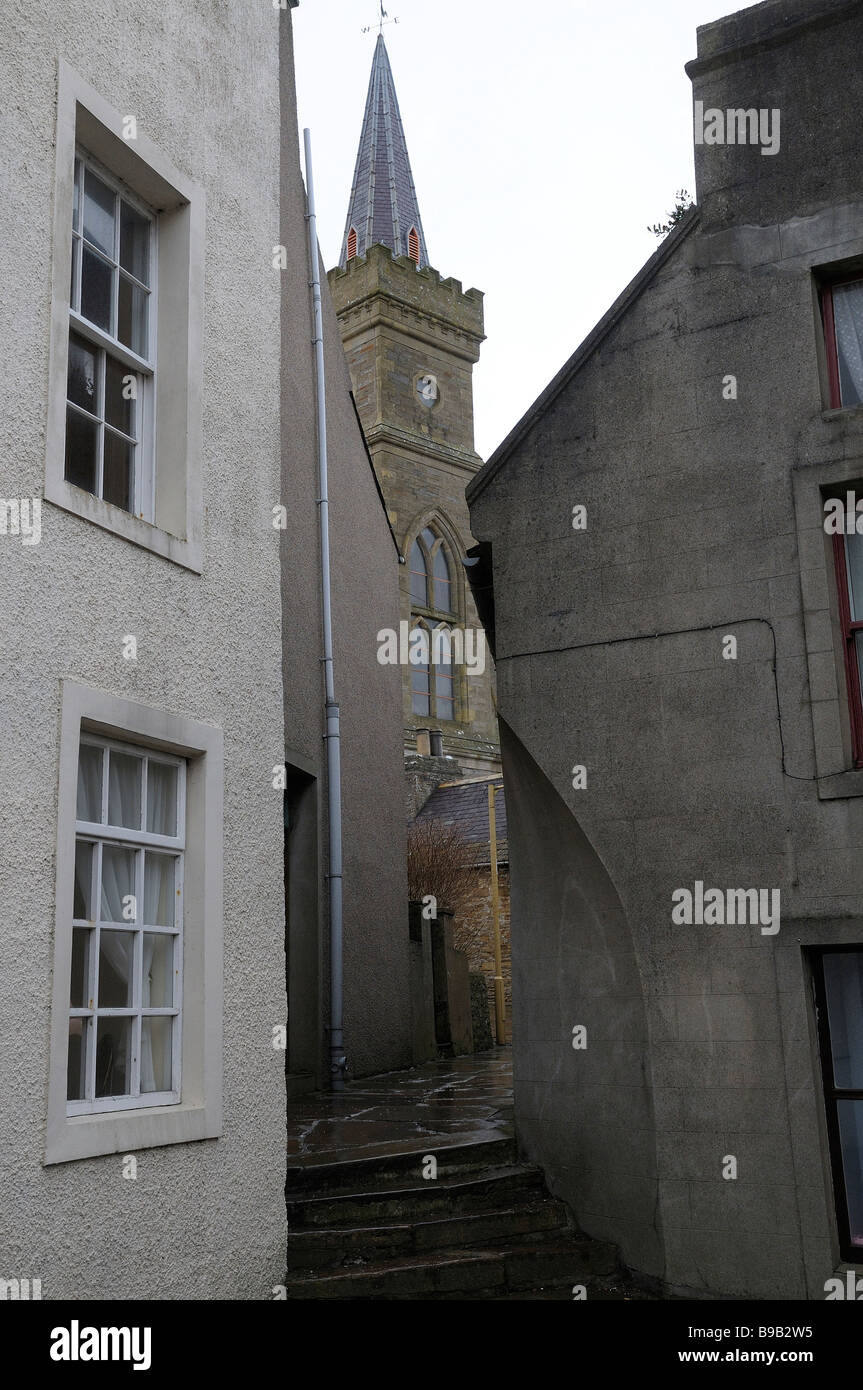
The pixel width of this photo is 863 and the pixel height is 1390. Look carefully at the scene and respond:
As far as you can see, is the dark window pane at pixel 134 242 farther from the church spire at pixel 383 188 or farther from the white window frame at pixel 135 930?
the church spire at pixel 383 188

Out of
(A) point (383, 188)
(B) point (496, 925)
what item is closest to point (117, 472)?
(B) point (496, 925)

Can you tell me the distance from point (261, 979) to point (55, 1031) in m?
1.72

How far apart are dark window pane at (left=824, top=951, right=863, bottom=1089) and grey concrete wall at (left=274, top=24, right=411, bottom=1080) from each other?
6.29 meters

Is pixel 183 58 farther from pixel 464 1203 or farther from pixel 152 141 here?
pixel 464 1203

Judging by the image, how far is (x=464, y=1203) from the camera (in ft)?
28.0

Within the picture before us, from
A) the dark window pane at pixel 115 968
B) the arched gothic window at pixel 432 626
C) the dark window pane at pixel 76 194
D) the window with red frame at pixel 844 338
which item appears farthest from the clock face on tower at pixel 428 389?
the dark window pane at pixel 115 968

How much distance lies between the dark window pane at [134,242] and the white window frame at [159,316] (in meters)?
0.07

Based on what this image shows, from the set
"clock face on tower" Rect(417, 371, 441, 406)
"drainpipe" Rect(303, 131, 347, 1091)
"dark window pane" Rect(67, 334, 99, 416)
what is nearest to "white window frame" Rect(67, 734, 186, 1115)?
"dark window pane" Rect(67, 334, 99, 416)

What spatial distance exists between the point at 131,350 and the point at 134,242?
2.27 feet

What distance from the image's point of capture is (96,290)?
22.6 ft

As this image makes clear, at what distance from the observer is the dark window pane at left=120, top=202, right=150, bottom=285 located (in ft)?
23.8

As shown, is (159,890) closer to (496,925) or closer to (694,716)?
(694,716)

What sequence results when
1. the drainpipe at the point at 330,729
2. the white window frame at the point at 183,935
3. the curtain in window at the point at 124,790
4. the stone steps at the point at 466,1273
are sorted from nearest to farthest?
the white window frame at the point at 183,935
the curtain in window at the point at 124,790
the stone steps at the point at 466,1273
the drainpipe at the point at 330,729

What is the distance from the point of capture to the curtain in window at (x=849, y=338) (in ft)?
28.4
